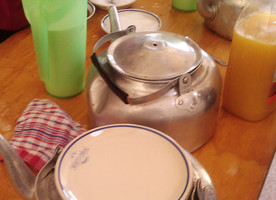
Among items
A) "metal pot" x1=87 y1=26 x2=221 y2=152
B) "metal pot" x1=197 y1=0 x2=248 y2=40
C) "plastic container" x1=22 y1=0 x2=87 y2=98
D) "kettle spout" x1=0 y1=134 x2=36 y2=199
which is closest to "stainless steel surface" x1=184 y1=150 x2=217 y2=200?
"metal pot" x1=87 y1=26 x2=221 y2=152

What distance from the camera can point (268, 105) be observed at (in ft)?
2.54

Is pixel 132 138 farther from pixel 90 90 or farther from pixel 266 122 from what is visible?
pixel 266 122

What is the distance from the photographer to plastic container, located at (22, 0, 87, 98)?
670 mm

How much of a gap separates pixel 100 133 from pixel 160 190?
0.14m

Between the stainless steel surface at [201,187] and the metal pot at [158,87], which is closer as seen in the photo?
the stainless steel surface at [201,187]

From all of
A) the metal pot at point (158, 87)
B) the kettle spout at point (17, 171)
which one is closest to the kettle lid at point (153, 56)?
the metal pot at point (158, 87)

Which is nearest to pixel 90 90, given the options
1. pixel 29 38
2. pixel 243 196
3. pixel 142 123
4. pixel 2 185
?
pixel 142 123

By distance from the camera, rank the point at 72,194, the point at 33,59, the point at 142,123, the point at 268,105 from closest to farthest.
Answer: the point at 72,194 → the point at 142,123 → the point at 268,105 → the point at 33,59

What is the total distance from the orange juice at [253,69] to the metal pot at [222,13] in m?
0.24

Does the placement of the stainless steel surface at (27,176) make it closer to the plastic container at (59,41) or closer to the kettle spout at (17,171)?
the kettle spout at (17,171)

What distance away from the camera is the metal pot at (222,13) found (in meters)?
0.97

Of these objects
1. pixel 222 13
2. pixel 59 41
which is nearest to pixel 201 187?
pixel 59 41

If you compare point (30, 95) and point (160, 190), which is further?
point (30, 95)

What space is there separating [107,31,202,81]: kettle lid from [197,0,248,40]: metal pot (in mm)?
344
